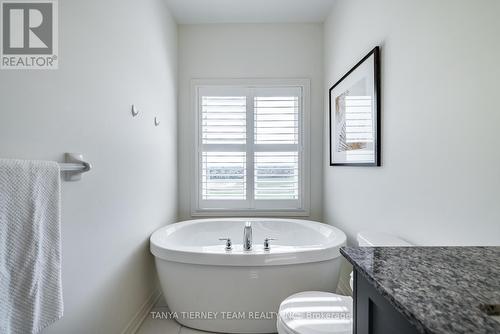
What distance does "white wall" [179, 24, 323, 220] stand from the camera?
2598 mm

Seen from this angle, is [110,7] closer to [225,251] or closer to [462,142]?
[225,251]

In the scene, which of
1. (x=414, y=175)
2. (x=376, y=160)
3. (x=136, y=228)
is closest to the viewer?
(x=414, y=175)

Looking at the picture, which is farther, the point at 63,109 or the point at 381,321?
the point at 63,109

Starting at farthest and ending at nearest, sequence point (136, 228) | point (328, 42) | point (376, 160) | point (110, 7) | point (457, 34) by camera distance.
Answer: point (328, 42)
point (136, 228)
point (376, 160)
point (110, 7)
point (457, 34)

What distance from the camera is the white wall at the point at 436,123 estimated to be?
0.84 metres

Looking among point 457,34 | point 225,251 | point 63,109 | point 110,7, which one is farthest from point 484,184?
point 110,7

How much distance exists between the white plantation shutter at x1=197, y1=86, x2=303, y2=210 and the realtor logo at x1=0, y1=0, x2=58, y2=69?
1629mm

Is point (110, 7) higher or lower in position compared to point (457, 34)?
higher

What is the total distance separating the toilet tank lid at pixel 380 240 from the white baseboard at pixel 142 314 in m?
1.63

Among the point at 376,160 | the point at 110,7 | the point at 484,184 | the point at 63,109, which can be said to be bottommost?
the point at 484,184

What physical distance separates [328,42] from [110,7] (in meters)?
2.00

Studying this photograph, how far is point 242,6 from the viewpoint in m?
2.31

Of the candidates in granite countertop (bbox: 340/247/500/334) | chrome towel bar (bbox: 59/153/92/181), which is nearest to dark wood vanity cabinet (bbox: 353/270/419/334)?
granite countertop (bbox: 340/247/500/334)

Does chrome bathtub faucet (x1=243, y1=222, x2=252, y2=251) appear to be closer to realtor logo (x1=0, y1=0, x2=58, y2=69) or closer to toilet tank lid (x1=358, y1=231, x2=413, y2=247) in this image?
toilet tank lid (x1=358, y1=231, x2=413, y2=247)
